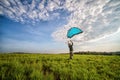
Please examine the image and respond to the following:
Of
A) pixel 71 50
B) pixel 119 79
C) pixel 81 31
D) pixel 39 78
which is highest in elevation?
pixel 81 31

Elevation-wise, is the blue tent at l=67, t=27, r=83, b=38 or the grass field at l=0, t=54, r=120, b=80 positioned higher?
the blue tent at l=67, t=27, r=83, b=38

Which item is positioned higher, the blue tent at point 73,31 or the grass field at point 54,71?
the blue tent at point 73,31

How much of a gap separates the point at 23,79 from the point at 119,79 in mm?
3874

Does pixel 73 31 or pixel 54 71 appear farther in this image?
pixel 73 31

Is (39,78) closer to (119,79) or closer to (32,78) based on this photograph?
(32,78)

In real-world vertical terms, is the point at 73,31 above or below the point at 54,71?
above

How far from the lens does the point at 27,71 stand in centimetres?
470

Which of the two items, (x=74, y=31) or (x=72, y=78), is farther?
(x=74, y=31)

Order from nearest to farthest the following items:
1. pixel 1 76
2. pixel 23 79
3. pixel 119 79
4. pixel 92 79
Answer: pixel 23 79 < pixel 1 76 < pixel 92 79 < pixel 119 79

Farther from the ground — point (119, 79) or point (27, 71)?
point (27, 71)

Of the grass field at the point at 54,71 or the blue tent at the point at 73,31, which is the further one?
the blue tent at the point at 73,31

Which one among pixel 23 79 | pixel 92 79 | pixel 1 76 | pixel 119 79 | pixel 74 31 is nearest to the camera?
pixel 23 79

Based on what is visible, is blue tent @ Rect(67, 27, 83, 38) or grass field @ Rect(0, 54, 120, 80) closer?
grass field @ Rect(0, 54, 120, 80)

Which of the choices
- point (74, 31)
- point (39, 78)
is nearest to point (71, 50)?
point (74, 31)
